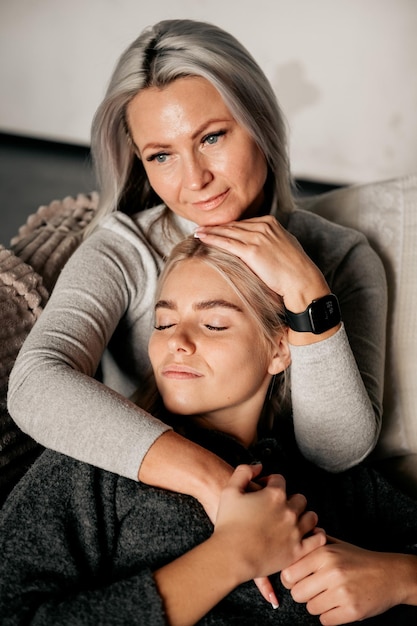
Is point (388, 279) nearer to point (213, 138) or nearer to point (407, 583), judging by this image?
point (213, 138)

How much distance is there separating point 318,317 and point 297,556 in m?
0.42

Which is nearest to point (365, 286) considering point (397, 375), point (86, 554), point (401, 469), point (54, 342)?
point (397, 375)

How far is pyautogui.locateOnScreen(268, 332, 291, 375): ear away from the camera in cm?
146

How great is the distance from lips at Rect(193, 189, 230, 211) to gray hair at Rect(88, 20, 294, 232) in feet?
0.48

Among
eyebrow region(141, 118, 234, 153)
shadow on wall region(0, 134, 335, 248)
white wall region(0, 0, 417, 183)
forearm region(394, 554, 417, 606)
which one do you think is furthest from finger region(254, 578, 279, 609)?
white wall region(0, 0, 417, 183)

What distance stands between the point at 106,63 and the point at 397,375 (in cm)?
334

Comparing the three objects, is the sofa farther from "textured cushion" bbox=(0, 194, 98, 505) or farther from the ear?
the ear

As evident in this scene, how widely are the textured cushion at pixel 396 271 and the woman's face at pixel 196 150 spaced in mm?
458

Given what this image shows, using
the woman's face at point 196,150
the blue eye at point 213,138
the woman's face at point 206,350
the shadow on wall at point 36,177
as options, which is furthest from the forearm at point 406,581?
the shadow on wall at point 36,177

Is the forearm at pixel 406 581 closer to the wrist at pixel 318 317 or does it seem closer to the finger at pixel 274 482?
the finger at pixel 274 482

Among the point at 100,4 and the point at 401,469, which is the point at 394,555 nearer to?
the point at 401,469

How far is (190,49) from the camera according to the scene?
4.90ft

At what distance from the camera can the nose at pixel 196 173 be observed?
1474 millimetres

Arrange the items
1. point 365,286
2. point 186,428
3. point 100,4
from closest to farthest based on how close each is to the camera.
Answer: point 186,428
point 365,286
point 100,4
